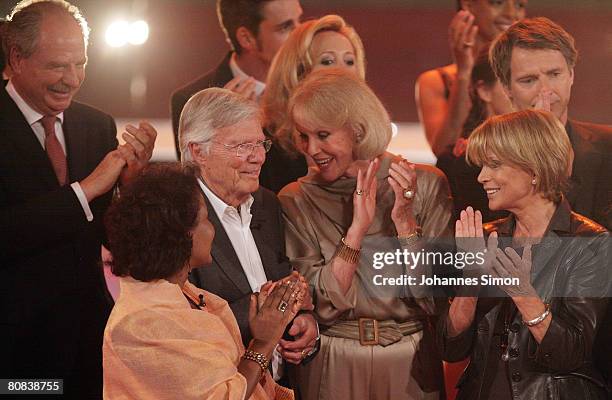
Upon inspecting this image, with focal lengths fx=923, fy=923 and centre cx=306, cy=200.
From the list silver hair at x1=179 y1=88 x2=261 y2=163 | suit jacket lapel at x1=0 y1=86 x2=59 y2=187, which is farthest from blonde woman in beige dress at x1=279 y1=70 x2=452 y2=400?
suit jacket lapel at x1=0 y1=86 x2=59 y2=187

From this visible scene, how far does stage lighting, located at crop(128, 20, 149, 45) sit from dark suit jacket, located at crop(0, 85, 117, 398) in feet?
1.01

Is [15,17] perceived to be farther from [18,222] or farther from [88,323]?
[88,323]

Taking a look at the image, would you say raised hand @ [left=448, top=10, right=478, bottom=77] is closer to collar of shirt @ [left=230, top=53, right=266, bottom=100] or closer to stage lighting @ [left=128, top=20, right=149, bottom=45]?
collar of shirt @ [left=230, top=53, right=266, bottom=100]

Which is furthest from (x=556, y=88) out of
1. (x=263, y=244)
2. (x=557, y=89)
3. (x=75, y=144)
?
(x=75, y=144)

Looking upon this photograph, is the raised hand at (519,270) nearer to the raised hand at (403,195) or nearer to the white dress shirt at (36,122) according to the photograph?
the raised hand at (403,195)

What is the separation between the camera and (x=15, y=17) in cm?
330

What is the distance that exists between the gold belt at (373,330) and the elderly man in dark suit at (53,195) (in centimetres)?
87

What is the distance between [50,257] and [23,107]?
1.80 feet

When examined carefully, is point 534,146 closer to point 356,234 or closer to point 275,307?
A: point 356,234

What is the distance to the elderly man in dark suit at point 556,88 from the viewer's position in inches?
134

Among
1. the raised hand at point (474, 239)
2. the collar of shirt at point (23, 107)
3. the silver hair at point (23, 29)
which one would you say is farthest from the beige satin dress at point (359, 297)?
the silver hair at point (23, 29)

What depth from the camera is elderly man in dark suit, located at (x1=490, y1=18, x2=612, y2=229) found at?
11.1 ft

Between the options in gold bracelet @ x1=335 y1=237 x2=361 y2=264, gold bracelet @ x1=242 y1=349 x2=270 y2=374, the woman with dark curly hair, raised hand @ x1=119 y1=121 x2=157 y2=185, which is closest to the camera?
the woman with dark curly hair

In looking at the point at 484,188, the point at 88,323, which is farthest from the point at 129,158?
the point at 484,188
